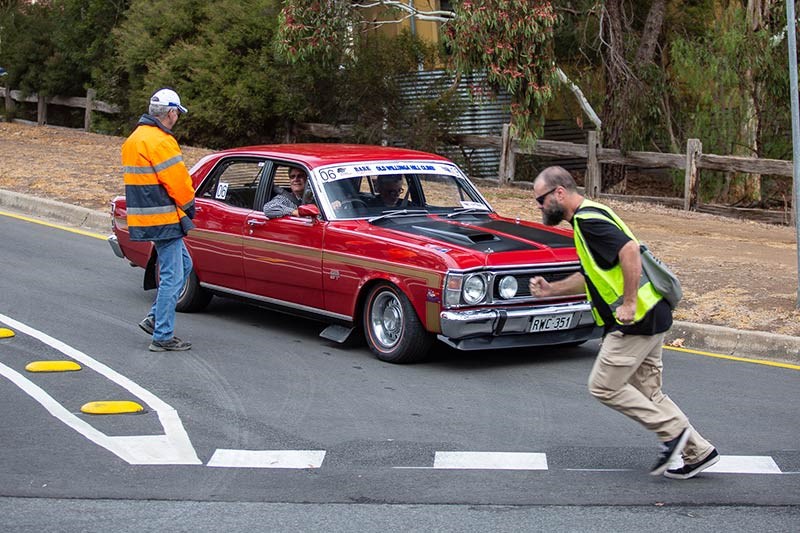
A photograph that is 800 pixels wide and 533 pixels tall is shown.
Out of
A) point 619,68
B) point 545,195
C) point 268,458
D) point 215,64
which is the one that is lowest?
point 268,458

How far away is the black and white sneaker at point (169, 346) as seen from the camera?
9484 millimetres

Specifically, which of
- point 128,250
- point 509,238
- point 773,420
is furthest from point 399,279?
point 128,250

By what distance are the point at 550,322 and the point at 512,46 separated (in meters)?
12.3

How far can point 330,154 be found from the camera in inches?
407

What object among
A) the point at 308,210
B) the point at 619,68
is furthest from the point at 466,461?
the point at 619,68

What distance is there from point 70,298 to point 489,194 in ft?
34.2

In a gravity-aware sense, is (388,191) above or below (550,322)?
above

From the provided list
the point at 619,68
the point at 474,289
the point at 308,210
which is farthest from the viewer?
the point at 619,68

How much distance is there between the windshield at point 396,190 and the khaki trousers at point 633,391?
12.3 feet

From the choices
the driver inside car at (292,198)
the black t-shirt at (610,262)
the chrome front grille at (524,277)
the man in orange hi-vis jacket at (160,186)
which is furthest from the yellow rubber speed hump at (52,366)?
the black t-shirt at (610,262)

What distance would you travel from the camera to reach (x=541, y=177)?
6.44 m

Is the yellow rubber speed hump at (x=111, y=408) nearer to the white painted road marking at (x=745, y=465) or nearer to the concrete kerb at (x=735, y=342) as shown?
the white painted road marking at (x=745, y=465)

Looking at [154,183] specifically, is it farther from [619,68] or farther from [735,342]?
[619,68]

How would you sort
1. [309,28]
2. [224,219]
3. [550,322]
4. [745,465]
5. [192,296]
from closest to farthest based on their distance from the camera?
[745,465] → [550,322] → [224,219] → [192,296] → [309,28]
